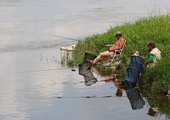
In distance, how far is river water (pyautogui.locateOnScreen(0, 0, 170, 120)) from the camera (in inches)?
549

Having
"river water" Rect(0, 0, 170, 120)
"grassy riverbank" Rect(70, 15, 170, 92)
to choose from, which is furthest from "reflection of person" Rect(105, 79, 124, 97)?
"grassy riverbank" Rect(70, 15, 170, 92)

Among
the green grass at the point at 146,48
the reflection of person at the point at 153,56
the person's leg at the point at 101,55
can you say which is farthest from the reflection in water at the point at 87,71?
the reflection of person at the point at 153,56

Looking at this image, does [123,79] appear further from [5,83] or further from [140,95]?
[5,83]

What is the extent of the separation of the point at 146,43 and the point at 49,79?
4040 mm

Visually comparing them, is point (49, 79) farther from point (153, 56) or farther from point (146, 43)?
point (153, 56)

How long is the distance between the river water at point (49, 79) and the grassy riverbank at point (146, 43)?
100 centimetres

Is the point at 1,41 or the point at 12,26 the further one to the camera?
the point at 12,26

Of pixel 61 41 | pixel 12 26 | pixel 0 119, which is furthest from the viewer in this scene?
pixel 12 26

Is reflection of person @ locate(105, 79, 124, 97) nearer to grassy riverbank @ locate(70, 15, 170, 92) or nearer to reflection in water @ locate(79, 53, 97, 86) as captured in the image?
reflection in water @ locate(79, 53, 97, 86)

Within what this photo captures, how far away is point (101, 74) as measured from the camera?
734 inches

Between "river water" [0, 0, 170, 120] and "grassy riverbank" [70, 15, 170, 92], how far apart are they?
3.26 ft

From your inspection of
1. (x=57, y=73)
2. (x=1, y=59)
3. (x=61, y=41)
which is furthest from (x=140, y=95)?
(x=61, y=41)

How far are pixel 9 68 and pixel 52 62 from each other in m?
2.08

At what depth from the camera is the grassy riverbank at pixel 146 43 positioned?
15.3m
